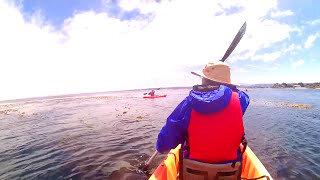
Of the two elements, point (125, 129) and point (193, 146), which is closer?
point (193, 146)

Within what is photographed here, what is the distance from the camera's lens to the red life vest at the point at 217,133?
9.57 ft

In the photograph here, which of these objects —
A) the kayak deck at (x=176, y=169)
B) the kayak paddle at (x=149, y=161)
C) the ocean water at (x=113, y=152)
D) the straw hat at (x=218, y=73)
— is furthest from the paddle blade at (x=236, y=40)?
the ocean water at (x=113, y=152)

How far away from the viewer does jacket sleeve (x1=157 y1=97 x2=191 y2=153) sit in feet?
9.97

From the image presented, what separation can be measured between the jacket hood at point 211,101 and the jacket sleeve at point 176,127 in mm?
170

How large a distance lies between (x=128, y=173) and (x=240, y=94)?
5800 mm

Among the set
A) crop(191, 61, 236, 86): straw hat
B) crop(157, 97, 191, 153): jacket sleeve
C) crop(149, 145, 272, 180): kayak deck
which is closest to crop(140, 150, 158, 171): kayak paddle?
crop(149, 145, 272, 180): kayak deck

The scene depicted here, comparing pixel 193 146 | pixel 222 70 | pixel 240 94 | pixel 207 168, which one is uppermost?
pixel 222 70

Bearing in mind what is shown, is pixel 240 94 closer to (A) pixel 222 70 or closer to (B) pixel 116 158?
(A) pixel 222 70

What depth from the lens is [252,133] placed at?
1306 cm

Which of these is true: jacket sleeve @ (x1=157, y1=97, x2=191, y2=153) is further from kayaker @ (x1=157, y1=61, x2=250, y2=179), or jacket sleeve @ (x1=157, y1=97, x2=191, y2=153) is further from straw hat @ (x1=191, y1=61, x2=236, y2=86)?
straw hat @ (x1=191, y1=61, x2=236, y2=86)

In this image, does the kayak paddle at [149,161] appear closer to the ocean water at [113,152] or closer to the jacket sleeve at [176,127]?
the ocean water at [113,152]

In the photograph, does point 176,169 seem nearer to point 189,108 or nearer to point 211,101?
point 189,108

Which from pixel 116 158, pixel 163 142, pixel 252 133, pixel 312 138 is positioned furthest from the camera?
pixel 252 133

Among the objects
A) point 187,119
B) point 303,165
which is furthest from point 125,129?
point 187,119
